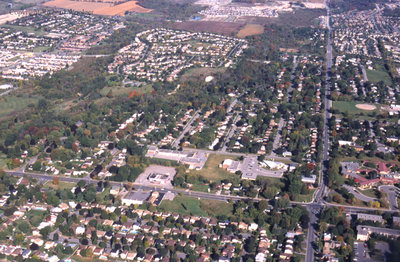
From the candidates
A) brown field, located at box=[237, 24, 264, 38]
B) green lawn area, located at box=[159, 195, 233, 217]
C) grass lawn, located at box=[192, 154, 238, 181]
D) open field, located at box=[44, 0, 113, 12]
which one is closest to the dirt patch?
grass lawn, located at box=[192, 154, 238, 181]

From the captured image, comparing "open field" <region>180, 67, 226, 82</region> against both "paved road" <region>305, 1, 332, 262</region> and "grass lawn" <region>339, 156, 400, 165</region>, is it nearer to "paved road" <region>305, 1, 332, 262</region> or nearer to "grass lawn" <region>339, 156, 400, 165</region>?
"paved road" <region>305, 1, 332, 262</region>

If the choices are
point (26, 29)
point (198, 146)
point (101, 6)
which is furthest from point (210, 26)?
point (198, 146)

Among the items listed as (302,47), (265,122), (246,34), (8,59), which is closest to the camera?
(265,122)

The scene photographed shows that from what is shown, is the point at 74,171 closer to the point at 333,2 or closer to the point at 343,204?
the point at 343,204

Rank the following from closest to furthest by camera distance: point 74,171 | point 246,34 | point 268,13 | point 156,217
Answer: point 156,217, point 74,171, point 246,34, point 268,13

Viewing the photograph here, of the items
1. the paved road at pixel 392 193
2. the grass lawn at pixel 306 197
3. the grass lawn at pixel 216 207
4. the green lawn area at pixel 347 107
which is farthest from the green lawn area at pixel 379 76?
the grass lawn at pixel 216 207

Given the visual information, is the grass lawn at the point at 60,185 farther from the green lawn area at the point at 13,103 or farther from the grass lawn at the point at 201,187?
the green lawn area at the point at 13,103

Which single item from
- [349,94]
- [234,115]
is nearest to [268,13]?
[349,94]

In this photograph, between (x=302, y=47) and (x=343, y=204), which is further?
(x=302, y=47)

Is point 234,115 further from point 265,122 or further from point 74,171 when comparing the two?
point 74,171
